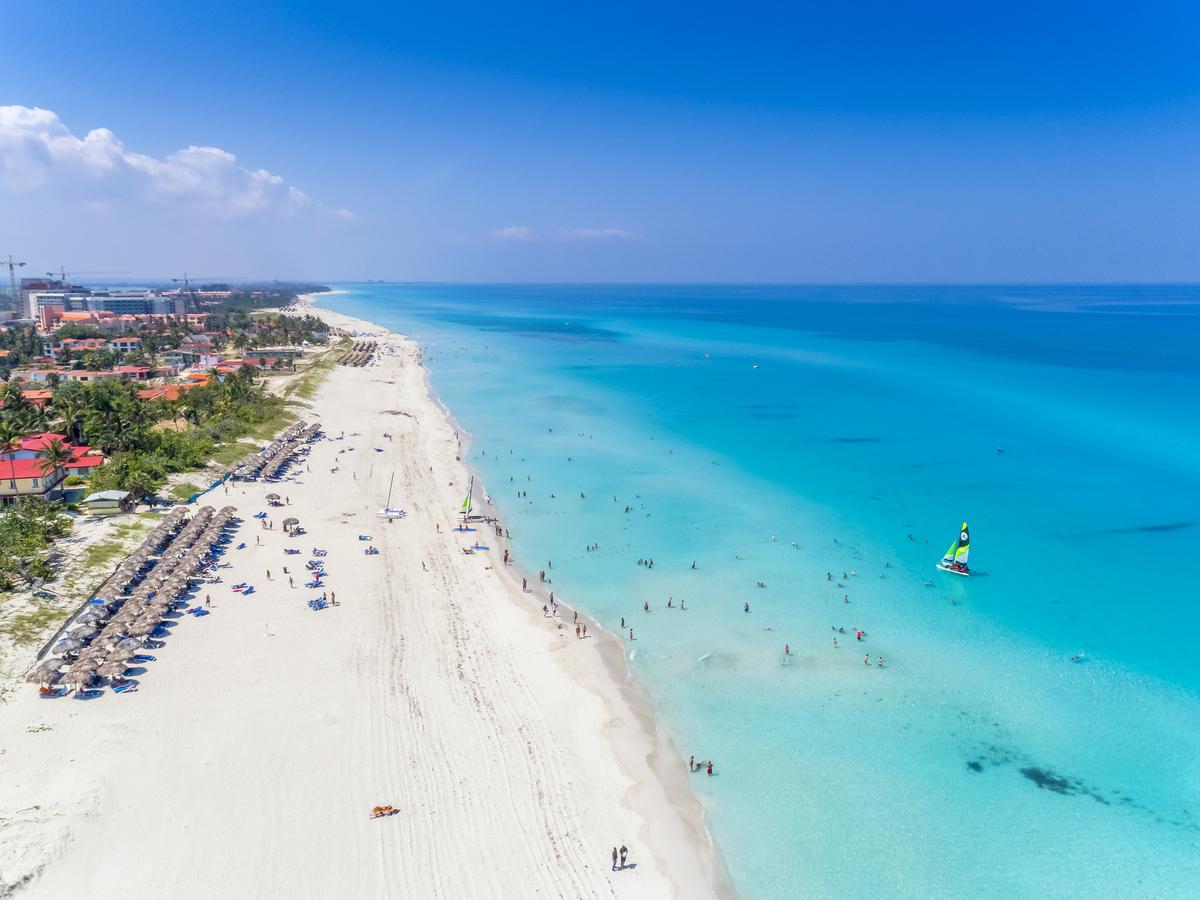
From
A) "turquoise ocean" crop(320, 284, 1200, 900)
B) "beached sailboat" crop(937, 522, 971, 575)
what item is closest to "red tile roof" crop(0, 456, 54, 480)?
"turquoise ocean" crop(320, 284, 1200, 900)

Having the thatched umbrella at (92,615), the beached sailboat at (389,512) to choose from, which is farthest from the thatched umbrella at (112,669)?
the beached sailboat at (389,512)

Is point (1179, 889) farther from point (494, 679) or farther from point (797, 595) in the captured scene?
point (494, 679)

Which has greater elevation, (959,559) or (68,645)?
(959,559)

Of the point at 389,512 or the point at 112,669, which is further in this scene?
the point at 389,512

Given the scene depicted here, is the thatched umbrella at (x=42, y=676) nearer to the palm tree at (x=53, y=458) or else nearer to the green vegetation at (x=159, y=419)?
the green vegetation at (x=159, y=419)

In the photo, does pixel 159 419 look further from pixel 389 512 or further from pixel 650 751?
pixel 650 751

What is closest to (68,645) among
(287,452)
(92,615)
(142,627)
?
(92,615)

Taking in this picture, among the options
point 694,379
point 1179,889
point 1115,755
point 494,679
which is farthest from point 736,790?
point 694,379
